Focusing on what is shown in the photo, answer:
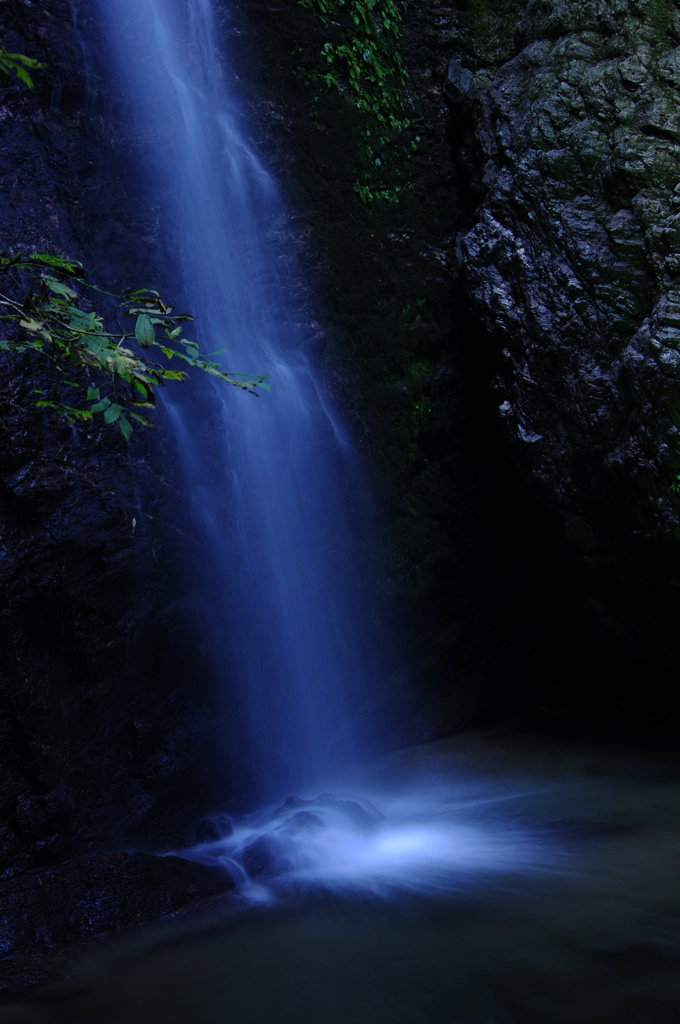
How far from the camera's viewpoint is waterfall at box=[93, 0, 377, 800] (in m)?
6.30

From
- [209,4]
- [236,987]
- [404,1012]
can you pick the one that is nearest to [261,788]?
[236,987]

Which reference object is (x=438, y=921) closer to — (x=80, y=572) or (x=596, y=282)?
(x=80, y=572)

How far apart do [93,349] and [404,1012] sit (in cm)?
294

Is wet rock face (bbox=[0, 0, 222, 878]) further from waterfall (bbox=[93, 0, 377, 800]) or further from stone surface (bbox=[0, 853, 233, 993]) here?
stone surface (bbox=[0, 853, 233, 993])

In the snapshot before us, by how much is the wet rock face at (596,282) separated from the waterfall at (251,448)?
73.4 inches

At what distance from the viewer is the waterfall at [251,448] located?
630 cm

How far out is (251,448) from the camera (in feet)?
21.7

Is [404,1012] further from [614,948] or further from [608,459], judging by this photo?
[608,459]

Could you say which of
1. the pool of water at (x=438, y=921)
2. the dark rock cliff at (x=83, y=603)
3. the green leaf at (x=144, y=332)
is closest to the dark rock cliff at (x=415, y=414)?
the dark rock cliff at (x=83, y=603)

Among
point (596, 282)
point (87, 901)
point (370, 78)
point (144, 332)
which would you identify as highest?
point (370, 78)

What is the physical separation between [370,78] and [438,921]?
801 centimetres

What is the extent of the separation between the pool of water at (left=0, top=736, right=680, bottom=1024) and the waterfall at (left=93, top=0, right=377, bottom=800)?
0.96m

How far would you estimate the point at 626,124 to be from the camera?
6.47 meters

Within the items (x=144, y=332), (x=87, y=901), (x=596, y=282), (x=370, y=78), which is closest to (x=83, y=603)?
(x=87, y=901)
